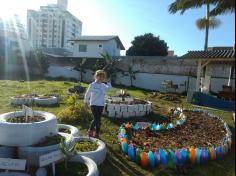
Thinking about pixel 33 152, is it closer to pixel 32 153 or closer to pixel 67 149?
pixel 32 153

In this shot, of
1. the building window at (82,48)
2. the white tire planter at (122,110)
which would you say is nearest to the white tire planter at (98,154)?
the white tire planter at (122,110)

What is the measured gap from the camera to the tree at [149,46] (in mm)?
39438

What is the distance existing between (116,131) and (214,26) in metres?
20.4

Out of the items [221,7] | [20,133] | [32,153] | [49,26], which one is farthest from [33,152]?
[49,26]

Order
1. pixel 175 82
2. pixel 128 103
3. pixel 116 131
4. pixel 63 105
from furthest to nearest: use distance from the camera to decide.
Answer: pixel 175 82, pixel 63 105, pixel 128 103, pixel 116 131

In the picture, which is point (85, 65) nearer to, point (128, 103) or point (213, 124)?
point (128, 103)

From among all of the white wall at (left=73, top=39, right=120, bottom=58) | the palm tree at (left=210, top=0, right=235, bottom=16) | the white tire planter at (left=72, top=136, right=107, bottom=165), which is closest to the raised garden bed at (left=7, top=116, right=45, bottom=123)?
the white tire planter at (left=72, top=136, right=107, bottom=165)

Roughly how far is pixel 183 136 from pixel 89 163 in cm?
337

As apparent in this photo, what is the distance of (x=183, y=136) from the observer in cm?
712

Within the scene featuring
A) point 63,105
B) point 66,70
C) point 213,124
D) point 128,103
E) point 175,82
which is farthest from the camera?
point 66,70

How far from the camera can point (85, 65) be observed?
91.5ft

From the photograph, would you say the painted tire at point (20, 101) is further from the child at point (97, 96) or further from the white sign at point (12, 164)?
the white sign at point (12, 164)

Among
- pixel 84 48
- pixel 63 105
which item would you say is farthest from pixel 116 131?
pixel 84 48

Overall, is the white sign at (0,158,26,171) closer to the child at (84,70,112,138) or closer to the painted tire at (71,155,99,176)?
the painted tire at (71,155,99,176)
